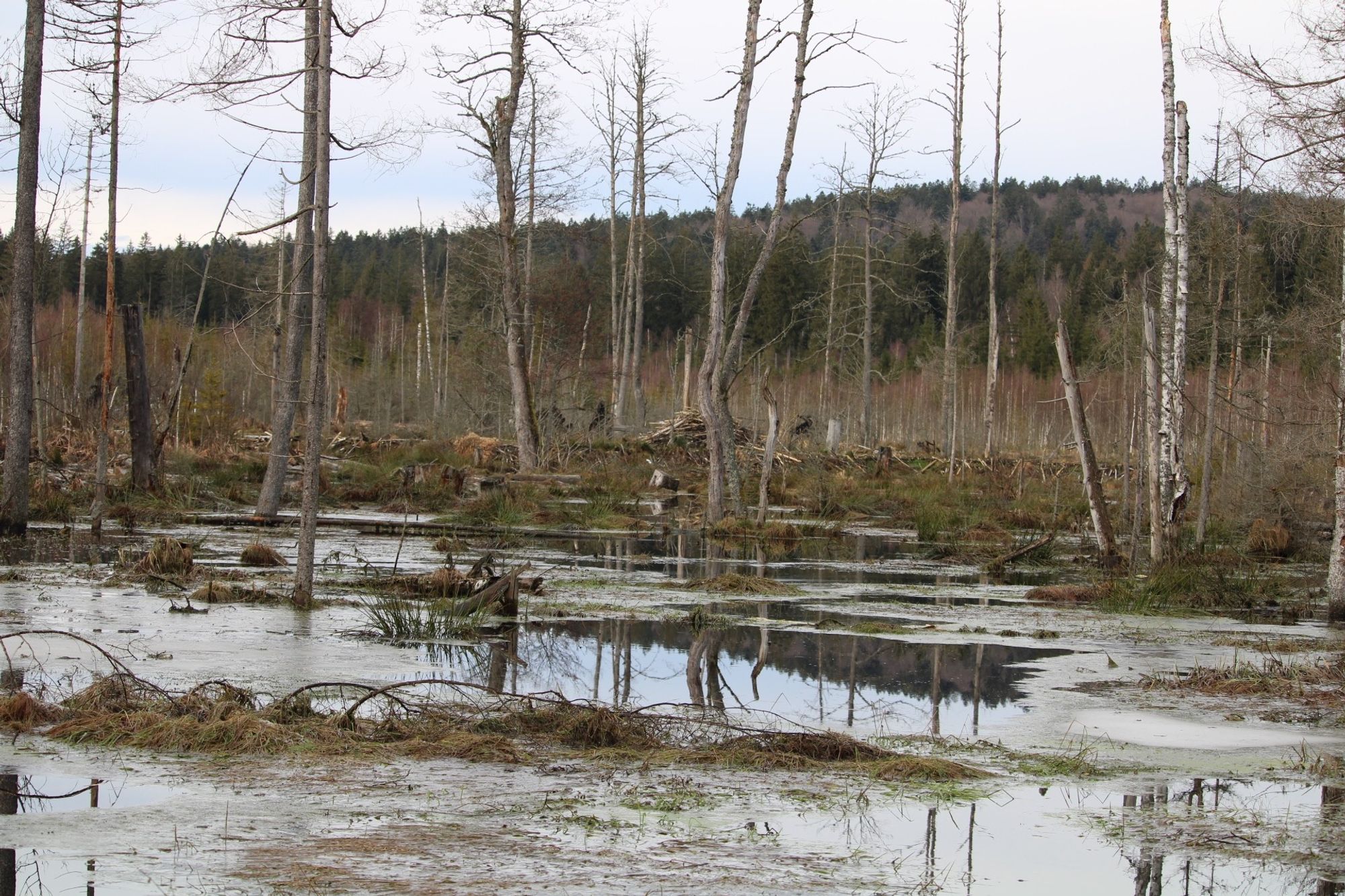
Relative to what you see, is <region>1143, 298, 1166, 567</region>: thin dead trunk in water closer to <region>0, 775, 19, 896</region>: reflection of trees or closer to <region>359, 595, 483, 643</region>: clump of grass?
<region>359, 595, 483, 643</region>: clump of grass

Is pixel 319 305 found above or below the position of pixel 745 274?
below

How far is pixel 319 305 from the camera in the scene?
12422 mm

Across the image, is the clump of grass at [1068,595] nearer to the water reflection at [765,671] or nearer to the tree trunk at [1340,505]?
the tree trunk at [1340,505]

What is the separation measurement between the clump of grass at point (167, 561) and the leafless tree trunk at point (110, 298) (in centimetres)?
474

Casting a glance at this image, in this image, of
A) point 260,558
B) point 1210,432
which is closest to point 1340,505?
point 1210,432

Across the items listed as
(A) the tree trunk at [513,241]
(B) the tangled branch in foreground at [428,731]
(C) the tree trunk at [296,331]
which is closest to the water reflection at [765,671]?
(B) the tangled branch in foreground at [428,731]

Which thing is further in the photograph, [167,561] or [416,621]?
[167,561]

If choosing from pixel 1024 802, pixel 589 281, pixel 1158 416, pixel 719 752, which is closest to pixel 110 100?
pixel 1158 416

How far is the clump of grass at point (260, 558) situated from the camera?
1655 centimetres

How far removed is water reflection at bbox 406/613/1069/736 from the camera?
29.7 ft

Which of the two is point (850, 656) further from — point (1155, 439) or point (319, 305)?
point (1155, 439)

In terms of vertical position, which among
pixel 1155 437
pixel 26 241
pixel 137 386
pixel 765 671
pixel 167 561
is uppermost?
pixel 26 241

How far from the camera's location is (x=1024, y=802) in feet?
21.7

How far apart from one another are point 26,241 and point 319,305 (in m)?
8.43
